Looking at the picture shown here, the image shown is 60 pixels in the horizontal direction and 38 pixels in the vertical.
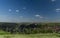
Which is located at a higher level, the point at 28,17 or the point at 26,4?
the point at 26,4

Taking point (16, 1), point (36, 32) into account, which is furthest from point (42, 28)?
point (16, 1)

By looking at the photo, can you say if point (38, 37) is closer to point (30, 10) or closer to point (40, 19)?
point (40, 19)

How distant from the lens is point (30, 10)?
1908 millimetres

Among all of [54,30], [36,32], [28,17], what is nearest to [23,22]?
[28,17]

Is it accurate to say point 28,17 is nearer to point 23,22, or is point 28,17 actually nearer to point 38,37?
point 23,22

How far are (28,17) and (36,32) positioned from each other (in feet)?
0.79

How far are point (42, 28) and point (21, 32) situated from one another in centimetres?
30

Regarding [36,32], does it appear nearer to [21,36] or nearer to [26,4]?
[21,36]

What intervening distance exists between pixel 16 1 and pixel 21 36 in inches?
19.7

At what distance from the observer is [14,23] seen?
6.21 feet

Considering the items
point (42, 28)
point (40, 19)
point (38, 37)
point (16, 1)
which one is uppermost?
point (16, 1)

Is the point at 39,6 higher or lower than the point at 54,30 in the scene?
higher

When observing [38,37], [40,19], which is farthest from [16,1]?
[38,37]

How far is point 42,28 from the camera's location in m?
1.90
